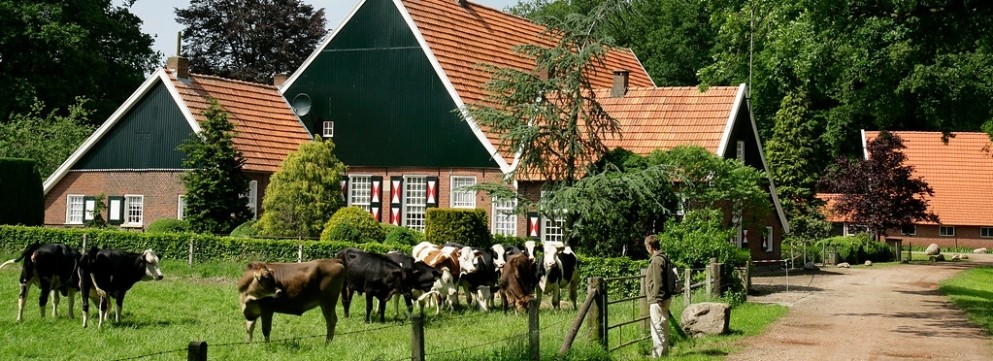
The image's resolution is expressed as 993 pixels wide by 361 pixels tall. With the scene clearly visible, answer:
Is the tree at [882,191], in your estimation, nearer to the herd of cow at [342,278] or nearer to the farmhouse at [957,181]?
the farmhouse at [957,181]

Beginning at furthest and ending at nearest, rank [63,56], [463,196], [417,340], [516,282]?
[63,56] → [463,196] → [516,282] → [417,340]

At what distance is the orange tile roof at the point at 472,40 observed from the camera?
37.4 m

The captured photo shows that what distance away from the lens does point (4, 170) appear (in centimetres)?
3447

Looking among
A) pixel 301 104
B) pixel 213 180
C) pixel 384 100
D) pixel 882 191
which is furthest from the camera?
pixel 882 191

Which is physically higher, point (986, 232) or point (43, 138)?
point (43, 138)

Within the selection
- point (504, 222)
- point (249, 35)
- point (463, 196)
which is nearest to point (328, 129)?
point (463, 196)

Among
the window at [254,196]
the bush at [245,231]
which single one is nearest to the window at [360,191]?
the window at [254,196]

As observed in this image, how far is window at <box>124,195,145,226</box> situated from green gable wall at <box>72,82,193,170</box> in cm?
103

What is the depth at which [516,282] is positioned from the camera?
2077 centimetres

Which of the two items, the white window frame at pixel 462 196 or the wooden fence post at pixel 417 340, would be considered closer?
the wooden fence post at pixel 417 340

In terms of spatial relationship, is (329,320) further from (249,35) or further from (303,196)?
(249,35)

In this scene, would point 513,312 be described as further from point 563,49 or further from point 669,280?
point 563,49

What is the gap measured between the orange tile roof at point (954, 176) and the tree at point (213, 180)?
148ft

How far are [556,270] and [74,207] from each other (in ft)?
74.3
